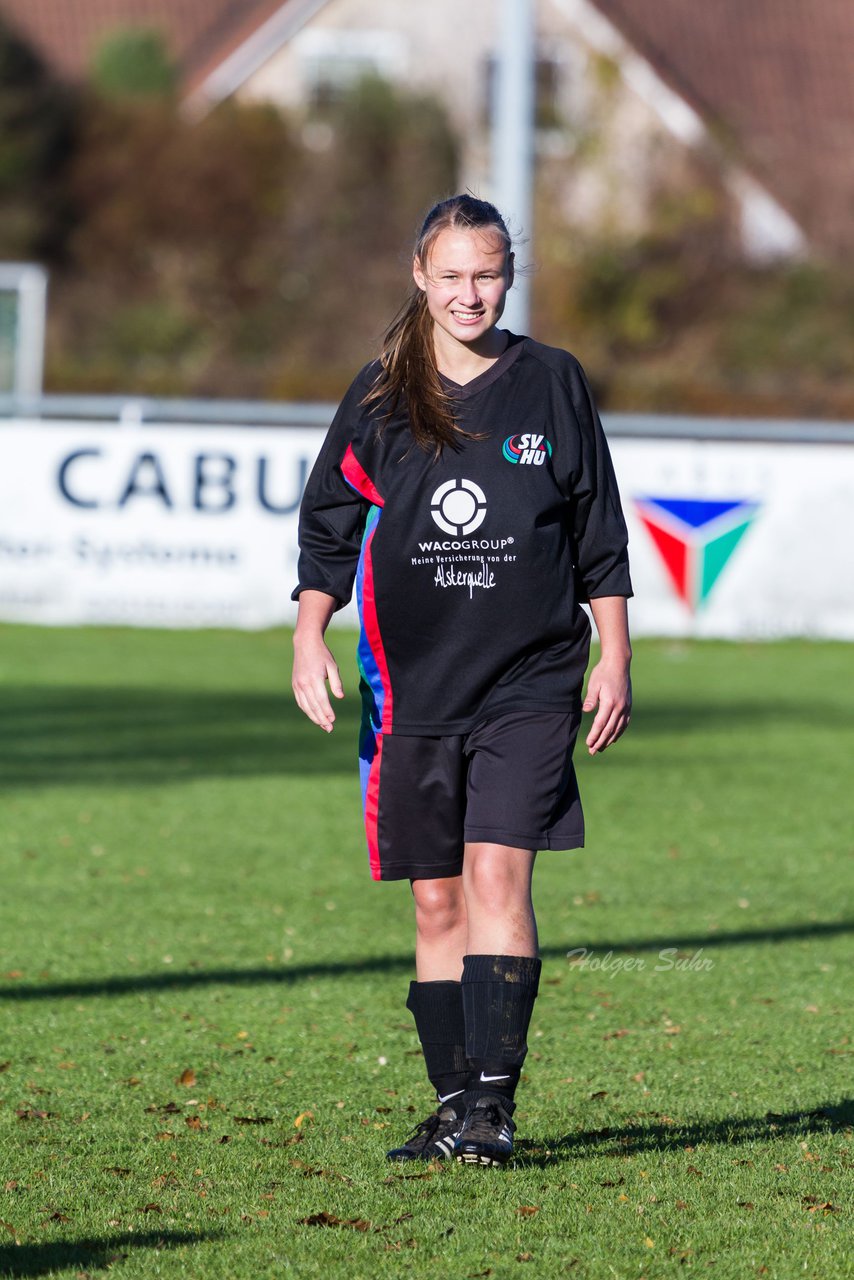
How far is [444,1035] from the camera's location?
414 cm

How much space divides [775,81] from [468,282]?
36.6 m

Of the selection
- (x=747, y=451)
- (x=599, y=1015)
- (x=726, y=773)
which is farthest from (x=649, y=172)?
(x=599, y=1015)

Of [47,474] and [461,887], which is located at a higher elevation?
[47,474]

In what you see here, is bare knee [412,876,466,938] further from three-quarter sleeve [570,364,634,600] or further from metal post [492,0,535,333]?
metal post [492,0,535,333]

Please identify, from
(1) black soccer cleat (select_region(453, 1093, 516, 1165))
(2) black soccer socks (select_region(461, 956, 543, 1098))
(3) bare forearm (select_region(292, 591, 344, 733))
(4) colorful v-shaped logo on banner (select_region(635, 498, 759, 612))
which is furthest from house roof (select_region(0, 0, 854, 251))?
(1) black soccer cleat (select_region(453, 1093, 516, 1165))

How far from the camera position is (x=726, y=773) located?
1027cm

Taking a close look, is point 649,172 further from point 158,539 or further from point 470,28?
point 158,539

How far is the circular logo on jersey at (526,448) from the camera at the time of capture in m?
3.92

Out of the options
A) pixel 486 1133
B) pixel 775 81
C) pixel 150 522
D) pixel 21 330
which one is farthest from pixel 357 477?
pixel 775 81

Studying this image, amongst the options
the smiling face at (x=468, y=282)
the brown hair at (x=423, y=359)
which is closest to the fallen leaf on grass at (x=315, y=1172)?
the brown hair at (x=423, y=359)

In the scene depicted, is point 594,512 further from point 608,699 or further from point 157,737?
point 157,737

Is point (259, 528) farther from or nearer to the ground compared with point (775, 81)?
nearer to the ground

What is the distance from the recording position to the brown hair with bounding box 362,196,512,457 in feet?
12.9

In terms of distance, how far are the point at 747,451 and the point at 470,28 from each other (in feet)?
79.0
